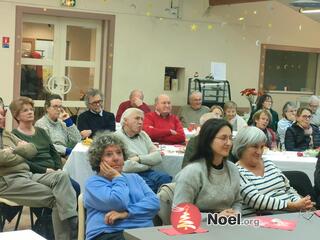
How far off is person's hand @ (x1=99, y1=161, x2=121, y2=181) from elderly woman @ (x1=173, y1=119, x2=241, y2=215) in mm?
361

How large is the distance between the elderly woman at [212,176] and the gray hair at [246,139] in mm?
259

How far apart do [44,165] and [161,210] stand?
1.75 m

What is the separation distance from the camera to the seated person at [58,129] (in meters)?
5.38

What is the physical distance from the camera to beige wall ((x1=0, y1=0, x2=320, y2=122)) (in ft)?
29.3

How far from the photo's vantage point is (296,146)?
6516mm

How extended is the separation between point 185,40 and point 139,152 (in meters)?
5.06

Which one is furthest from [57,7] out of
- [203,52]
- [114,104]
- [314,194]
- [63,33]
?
[314,194]

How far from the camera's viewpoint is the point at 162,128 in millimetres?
6086

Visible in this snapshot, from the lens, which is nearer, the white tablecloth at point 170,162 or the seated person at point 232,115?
the white tablecloth at point 170,162

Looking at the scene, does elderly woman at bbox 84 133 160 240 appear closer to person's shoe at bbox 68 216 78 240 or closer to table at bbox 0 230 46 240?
table at bbox 0 230 46 240

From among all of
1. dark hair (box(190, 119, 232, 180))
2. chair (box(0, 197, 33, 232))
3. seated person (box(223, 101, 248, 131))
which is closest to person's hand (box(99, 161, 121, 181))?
dark hair (box(190, 119, 232, 180))

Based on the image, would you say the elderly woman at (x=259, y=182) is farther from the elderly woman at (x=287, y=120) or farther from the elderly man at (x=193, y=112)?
the elderly man at (x=193, y=112)

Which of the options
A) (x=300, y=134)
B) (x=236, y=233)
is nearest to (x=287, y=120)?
(x=300, y=134)

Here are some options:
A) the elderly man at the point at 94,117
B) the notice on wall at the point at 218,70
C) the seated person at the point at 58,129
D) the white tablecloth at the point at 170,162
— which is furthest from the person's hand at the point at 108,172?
the notice on wall at the point at 218,70
